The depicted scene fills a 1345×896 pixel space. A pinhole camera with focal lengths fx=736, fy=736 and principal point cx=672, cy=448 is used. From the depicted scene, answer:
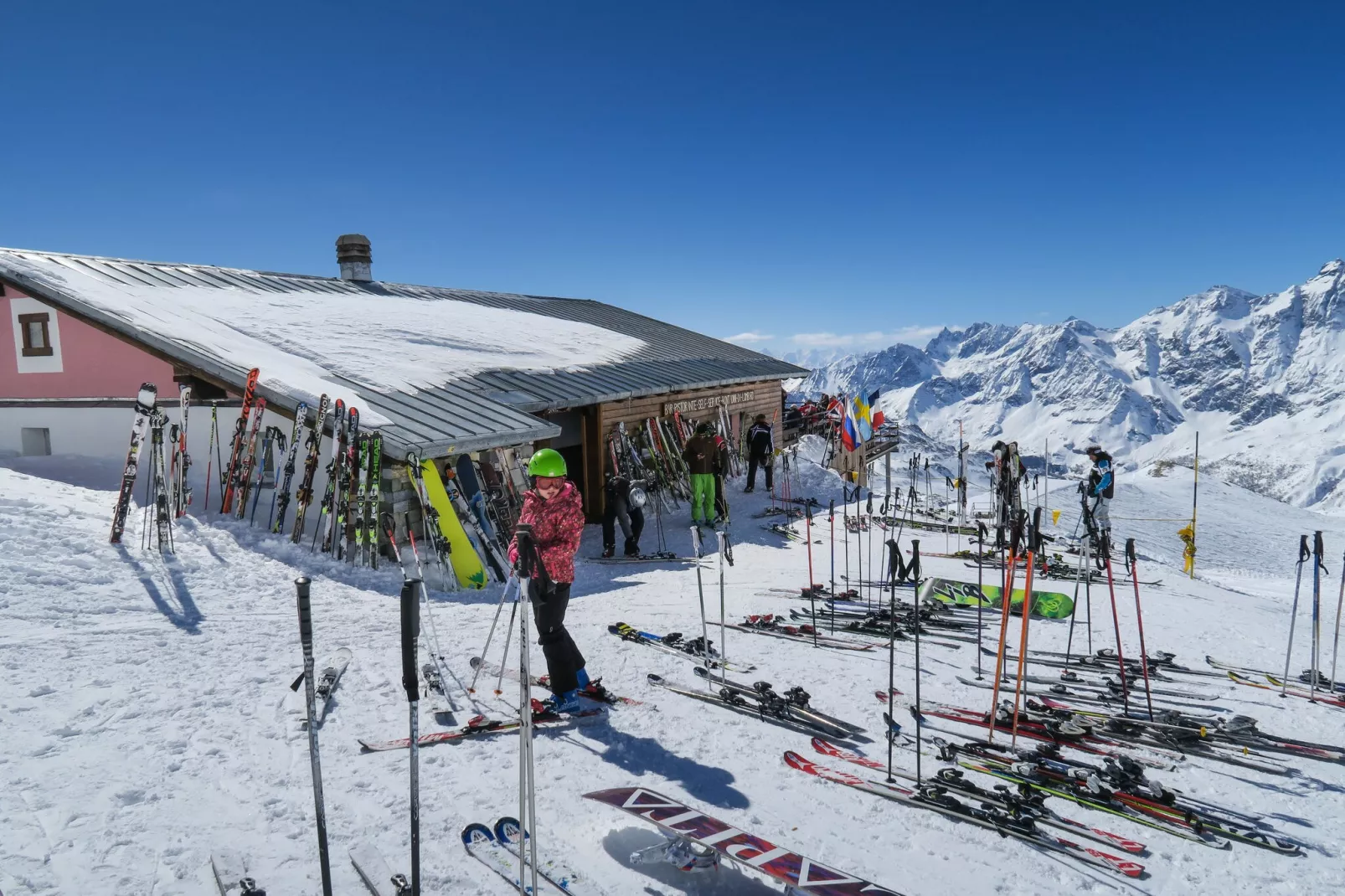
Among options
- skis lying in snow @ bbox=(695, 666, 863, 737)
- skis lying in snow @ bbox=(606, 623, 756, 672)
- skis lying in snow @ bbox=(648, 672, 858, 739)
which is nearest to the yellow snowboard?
skis lying in snow @ bbox=(606, 623, 756, 672)

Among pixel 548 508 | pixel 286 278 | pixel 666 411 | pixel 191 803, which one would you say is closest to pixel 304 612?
pixel 191 803

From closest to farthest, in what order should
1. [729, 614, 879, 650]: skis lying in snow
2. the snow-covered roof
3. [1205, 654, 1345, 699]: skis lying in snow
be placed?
1. [1205, 654, 1345, 699]: skis lying in snow
2. [729, 614, 879, 650]: skis lying in snow
3. the snow-covered roof

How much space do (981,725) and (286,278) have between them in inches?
→ 721

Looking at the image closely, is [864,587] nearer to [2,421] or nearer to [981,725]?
[981,725]

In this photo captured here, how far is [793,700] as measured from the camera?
18.1ft

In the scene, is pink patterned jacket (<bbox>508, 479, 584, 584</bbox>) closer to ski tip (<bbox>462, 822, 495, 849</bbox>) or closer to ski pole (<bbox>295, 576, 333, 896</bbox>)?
ski tip (<bbox>462, 822, 495, 849</bbox>)

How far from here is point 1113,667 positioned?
683cm

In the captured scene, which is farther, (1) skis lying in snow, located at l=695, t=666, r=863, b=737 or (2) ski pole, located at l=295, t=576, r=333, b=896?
(1) skis lying in snow, located at l=695, t=666, r=863, b=737

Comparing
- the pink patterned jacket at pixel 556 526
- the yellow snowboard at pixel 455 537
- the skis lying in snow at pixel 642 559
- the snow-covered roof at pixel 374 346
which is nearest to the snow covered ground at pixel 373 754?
the yellow snowboard at pixel 455 537

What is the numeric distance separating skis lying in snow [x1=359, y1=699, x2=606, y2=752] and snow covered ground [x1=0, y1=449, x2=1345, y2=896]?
0.31 ft

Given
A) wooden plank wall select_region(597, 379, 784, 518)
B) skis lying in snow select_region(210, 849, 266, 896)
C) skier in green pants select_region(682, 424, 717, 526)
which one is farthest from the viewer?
wooden plank wall select_region(597, 379, 784, 518)

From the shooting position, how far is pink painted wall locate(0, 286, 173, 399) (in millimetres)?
11234

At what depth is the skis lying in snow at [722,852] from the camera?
10.8ft

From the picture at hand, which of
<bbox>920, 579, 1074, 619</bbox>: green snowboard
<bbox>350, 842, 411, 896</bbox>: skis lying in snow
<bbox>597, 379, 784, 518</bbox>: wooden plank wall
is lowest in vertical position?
<bbox>920, 579, 1074, 619</bbox>: green snowboard
